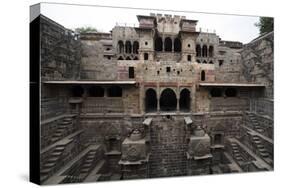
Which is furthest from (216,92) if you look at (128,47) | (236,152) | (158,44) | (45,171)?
(45,171)

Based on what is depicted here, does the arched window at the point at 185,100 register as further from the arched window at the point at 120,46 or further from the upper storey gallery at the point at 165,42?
the arched window at the point at 120,46

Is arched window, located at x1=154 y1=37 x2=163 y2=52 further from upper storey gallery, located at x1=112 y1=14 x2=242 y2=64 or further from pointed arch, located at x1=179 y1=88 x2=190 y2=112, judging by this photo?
pointed arch, located at x1=179 y1=88 x2=190 y2=112

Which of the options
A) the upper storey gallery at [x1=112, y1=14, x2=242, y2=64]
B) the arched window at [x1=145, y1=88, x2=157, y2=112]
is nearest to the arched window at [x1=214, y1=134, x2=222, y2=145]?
the arched window at [x1=145, y1=88, x2=157, y2=112]

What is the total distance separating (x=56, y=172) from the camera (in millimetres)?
3922

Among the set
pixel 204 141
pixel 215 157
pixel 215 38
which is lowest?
pixel 215 157

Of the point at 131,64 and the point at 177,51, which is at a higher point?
the point at 177,51

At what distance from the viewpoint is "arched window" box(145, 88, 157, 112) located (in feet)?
16.8

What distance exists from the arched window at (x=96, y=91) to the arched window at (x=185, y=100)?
2.23 metres

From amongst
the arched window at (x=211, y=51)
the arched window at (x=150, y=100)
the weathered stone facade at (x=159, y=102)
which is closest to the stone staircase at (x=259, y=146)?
the weathered stone facade at (x=159, y=102)

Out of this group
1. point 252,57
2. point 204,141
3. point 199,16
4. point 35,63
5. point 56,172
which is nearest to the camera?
point 35,63

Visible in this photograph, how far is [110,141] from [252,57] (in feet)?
15.6

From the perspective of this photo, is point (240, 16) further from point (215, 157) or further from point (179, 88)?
point (215, 157)

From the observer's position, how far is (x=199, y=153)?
492 centimetres

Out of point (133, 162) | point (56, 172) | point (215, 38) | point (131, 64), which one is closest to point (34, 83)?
point (56, 172)
